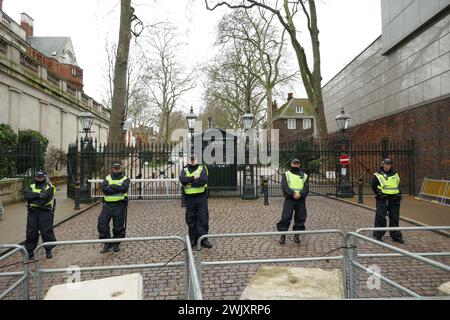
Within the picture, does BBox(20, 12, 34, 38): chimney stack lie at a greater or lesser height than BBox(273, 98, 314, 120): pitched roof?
greater

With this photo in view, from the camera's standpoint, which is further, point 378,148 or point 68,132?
point 68,132

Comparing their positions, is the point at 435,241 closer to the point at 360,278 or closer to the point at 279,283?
the point at 360,278

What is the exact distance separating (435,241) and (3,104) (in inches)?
771

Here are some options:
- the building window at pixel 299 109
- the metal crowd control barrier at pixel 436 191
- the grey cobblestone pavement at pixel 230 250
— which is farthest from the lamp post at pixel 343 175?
the building window at pixel 299 109

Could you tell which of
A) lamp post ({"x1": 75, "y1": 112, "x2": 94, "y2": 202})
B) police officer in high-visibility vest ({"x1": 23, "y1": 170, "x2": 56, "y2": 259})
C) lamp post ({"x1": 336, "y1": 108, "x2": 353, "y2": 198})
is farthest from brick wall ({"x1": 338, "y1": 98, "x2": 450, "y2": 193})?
lamp post ({"x1": 75, "y1": 112, "x2": 94, "y2": 202})

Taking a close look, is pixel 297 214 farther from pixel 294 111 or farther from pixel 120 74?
pixel 294 111

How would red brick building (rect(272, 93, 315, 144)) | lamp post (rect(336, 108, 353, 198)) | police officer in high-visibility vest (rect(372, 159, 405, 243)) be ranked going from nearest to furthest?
police officer in high-visibility vest (rect(372, 159, 405, 243)) < lamp post (rect(336, 108, 353, 198)) < red brick building (rect(272, 93, 315, 144))

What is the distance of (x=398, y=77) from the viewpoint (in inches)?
611

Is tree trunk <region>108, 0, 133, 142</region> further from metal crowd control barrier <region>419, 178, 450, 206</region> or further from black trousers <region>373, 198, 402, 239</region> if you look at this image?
metal crowd control barrier <region>419, 178, 450, 206</region>

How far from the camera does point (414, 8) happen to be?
14.1m

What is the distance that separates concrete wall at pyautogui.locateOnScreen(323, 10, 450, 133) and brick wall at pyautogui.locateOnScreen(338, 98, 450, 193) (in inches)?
15.6

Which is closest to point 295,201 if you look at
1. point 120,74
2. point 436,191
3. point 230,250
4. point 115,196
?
point 230,250

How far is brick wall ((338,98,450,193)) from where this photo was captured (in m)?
12.1
